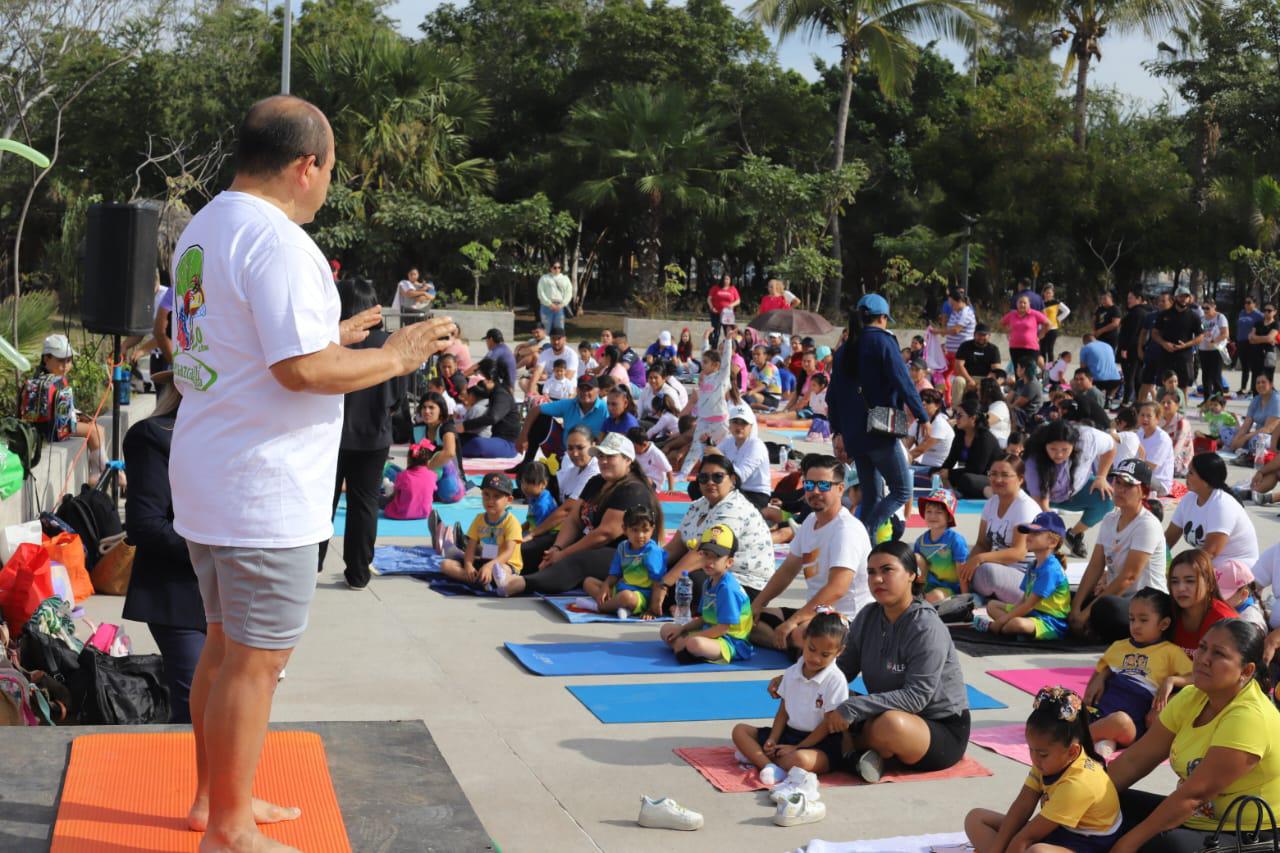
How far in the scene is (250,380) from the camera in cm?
282

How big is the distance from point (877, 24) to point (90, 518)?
2355 centimetres

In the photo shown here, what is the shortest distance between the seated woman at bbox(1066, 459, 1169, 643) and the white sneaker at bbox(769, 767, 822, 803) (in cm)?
274

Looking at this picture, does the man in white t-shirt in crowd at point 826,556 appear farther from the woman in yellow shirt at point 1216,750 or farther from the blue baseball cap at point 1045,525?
the woman in yellow shirt at point 1216,750

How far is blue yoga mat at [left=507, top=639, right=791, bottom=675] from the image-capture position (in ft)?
23.0

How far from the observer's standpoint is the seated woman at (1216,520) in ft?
23.8

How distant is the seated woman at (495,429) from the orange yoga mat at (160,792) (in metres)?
9.98

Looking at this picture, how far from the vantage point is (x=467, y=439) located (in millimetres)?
13891

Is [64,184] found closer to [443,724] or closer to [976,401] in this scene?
[976,401]

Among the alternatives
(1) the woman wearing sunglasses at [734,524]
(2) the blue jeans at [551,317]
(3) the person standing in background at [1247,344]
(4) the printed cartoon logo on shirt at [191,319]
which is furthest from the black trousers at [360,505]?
(3) the person standing in background at [1247,344]

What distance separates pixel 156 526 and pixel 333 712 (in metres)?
1.82

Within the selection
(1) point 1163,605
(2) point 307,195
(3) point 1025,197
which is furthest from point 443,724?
(3) point 1025,197

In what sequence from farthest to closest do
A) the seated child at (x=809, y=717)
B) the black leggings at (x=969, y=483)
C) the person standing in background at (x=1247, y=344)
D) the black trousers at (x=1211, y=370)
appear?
the person standing in background at (x=1247, y=344)
the black trousers at (x=1211, y=370)
the black leggings at (x=969, y=483)
the seated child at (x=809, y=717)

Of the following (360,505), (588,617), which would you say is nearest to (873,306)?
(588,617)

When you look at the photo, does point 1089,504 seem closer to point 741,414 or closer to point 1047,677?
point 741,414
